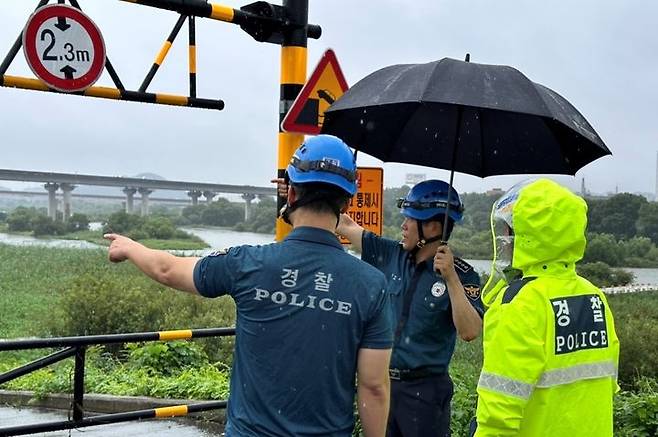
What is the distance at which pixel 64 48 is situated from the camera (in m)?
5.11

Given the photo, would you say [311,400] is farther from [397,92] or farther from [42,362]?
[42,362]

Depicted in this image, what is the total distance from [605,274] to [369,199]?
27760mm

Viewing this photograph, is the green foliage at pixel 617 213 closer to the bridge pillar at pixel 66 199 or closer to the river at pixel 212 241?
the river at pixel 212 241

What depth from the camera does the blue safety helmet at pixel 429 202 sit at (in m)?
3.75

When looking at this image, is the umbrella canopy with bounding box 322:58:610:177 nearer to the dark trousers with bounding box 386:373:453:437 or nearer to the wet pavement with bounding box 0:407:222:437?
the dark trousers with bounding box 386:373:453:437

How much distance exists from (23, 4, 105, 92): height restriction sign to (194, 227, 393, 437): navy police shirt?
3.30 metres

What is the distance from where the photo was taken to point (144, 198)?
146ft

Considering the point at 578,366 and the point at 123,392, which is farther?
the point at 123,392

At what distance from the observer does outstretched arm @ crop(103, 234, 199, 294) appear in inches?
95.2

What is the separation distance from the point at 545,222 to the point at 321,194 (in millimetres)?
782

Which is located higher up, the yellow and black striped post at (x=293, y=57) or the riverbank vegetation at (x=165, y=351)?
the yellow and black striped post at (x=293, y=57)

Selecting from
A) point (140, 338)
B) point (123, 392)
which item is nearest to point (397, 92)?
point (140, 338)

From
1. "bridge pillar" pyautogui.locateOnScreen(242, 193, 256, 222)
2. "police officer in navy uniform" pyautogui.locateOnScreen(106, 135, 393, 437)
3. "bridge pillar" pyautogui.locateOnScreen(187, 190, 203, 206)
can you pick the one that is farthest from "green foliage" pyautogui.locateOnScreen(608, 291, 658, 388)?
"bridge pillar" pyautogui.locateOnScreen(187, 190, 203, 206)

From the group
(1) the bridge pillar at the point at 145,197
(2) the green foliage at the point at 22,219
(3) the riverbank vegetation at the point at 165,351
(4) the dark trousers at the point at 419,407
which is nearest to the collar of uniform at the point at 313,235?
(4) the dark trousers at the point at 419,407
